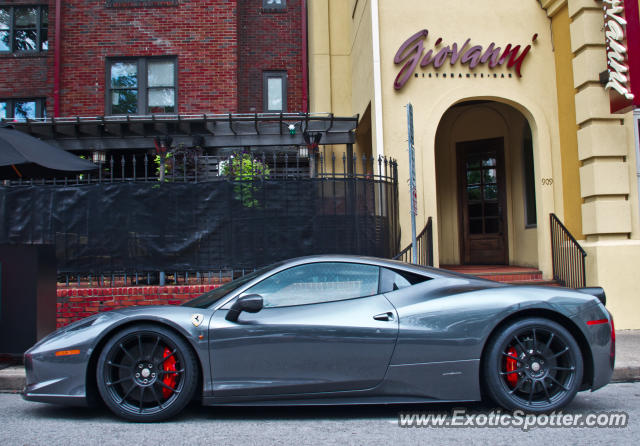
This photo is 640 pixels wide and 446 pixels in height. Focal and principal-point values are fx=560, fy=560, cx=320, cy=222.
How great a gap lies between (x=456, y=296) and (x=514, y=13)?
23.8 feet

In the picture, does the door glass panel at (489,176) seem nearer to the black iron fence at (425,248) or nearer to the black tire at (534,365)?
the black iron fence at (425,248)

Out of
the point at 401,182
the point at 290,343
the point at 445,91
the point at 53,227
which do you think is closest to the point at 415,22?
the point at 445,91

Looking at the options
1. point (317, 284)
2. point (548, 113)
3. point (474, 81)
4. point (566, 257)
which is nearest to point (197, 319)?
point (317, 284)

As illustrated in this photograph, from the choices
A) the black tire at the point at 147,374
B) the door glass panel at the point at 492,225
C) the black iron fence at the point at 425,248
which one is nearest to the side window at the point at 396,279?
the black tire at the point at 147,374

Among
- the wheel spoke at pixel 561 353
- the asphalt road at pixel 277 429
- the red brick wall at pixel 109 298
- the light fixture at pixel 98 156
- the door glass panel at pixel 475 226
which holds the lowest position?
the asphalt road at pixel 277 429

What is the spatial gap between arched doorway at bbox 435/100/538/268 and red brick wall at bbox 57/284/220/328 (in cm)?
640

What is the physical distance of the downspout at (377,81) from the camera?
948 cm

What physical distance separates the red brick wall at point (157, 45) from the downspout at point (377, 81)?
4645 mm

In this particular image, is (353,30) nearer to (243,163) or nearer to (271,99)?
(271,99)

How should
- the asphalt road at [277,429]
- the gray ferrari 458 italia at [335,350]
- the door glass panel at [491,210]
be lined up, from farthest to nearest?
the door glass panel at [491,210] < the gray ferrari 458 italia at [335,350] < the asphalt road at [277,429]

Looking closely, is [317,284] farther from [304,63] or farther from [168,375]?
[304,63]

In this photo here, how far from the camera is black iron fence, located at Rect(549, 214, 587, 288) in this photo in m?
8.52

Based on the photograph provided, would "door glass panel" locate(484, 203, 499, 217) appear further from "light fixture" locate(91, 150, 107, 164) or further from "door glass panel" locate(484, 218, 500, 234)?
"light fixture" locate(91, 150, 107, 164)

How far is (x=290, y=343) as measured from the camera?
4055 mm
